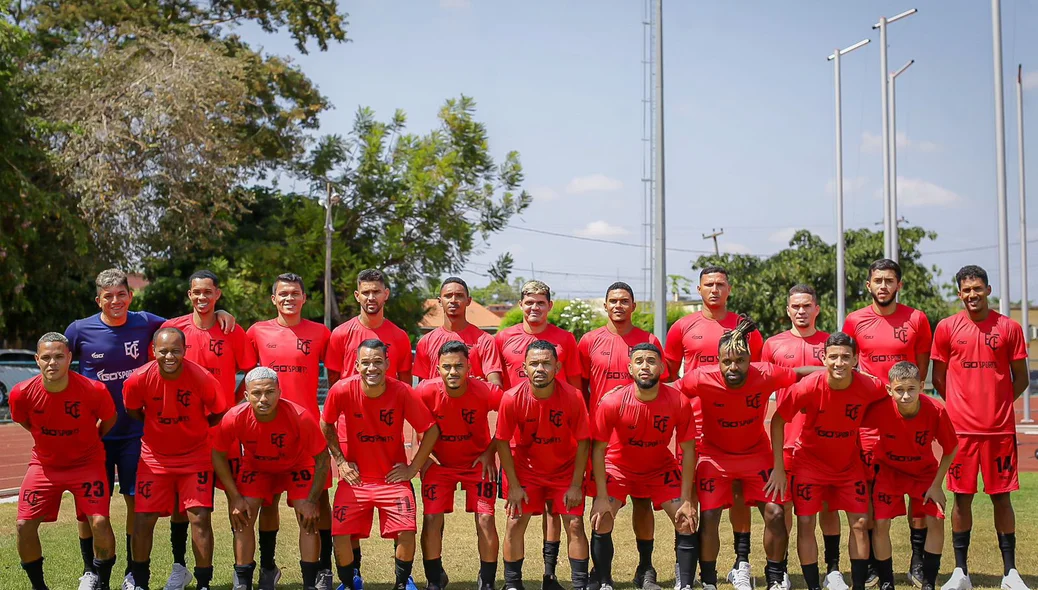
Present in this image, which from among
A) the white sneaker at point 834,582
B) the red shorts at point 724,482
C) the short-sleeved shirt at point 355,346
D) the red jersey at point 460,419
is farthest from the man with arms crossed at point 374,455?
the white sneaker at point 834,582

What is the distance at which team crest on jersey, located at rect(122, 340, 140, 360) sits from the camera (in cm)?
A: 787

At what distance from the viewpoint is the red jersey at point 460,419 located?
7461 millimetres

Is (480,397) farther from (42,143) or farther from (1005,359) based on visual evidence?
(42,143)

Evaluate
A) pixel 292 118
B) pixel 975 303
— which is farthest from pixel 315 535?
pixel 292 118

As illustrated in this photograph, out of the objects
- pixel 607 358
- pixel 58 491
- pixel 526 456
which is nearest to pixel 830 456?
pixel 607 358

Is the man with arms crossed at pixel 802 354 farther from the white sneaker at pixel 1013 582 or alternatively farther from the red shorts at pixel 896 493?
the white sneaker at pixel 1013 582

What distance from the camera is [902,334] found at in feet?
25.6

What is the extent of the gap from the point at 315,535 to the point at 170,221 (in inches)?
816

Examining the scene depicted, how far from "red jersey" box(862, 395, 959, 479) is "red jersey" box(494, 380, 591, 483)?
6.98 ft

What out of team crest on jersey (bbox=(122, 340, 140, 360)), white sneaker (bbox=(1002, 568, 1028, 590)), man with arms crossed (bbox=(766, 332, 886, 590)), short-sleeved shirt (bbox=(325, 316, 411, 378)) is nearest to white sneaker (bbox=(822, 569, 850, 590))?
man with arms crossed (bbox=(766, 332, 886, 590))

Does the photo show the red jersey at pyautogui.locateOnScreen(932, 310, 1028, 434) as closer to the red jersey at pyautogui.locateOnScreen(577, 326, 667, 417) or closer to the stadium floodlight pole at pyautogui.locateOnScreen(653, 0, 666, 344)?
the red jersey at pyautogui.locateOnScreen(577, 326, 667, 417)

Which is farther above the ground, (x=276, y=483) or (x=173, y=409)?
(x=173, y=409)

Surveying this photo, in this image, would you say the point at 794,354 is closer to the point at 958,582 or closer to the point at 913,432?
the point at 913,432

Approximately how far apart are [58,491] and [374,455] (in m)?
2.29
